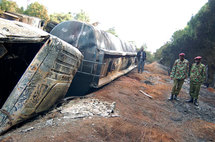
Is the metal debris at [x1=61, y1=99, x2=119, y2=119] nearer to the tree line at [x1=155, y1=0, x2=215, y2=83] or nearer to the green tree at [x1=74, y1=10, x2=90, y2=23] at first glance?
the tree line at [x1=155, y1=0, x2=215, y2=83]

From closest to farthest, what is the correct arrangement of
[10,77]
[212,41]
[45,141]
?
1. [45,141]
2. [10,77]
3. [212,41]

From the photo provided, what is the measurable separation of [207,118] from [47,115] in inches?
188

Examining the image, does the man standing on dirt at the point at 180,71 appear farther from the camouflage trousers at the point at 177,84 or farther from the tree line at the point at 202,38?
the tree line at the point at 202,38

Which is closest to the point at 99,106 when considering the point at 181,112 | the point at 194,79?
the point at 181,112

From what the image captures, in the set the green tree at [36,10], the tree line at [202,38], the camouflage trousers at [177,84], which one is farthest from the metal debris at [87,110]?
the green tree at [36,10]

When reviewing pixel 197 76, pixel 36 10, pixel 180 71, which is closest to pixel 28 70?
pixel 180 71

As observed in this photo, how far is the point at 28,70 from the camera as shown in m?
2.24

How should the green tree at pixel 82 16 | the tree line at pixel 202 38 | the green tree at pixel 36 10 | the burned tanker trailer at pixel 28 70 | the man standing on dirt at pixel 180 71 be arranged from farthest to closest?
the green tree at pixel 82 16
the green tree at pixel 36 10
the tree line at pixel 202 38
the man standing on dirt at pixel 180 71
the burned tanker trailer at pixel 28 70

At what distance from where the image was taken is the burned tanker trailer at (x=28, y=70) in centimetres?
210

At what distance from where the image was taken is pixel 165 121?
3699mm

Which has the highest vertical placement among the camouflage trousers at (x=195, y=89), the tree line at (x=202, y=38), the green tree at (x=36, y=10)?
the green tree at (x=36, y=10)

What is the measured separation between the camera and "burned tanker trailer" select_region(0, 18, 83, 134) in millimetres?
2098

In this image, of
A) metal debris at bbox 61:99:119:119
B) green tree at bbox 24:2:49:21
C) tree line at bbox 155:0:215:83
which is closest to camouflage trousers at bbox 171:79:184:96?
metal debris at bbox 61:99:119:119

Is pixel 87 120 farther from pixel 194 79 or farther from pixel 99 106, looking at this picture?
pixel 194 79
